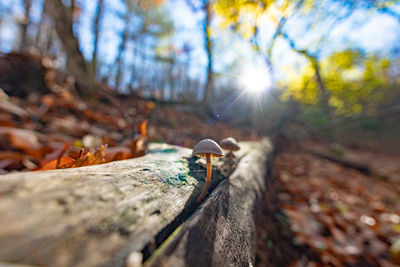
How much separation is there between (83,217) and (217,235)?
1.40 ft

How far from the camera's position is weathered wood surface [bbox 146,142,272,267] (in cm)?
44

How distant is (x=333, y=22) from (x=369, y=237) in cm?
347

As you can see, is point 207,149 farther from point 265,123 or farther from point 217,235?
point 265,123

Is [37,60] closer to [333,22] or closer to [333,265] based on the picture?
[333,265]

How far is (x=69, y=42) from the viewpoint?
4.14 meters

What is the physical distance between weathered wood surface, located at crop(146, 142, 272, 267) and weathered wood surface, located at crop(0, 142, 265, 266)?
0.18 feet

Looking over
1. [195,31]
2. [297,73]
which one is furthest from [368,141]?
[195,31]

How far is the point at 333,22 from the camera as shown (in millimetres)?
2953

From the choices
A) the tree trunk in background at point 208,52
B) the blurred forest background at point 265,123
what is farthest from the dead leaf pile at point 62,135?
the tree trunk in background at point 208,52

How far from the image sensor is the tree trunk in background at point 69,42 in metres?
3.81

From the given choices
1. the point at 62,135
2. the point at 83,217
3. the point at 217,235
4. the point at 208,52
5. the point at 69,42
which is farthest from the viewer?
the point at 208,52

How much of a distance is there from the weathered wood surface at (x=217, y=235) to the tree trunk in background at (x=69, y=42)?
4.15 m

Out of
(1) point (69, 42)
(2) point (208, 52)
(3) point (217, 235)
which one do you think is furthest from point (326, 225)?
(1) point (69, 42)

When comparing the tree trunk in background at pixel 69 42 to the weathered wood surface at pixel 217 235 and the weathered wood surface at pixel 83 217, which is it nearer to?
the weathered wood surface at pixel 83 217
